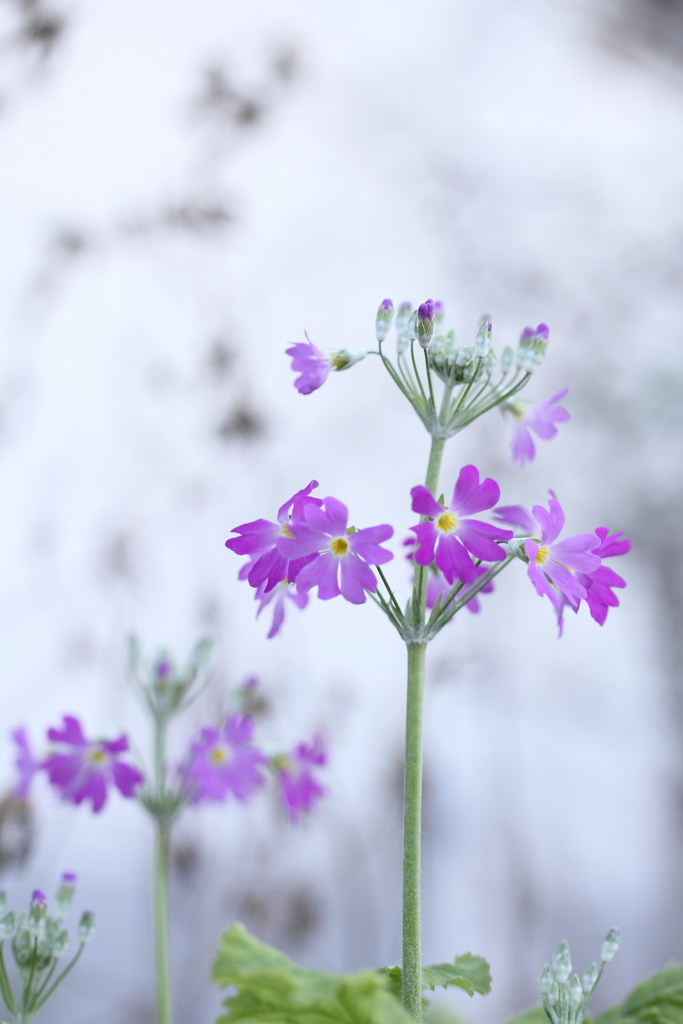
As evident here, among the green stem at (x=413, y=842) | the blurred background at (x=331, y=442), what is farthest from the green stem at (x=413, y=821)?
the blurred background at (x=331, y=442)

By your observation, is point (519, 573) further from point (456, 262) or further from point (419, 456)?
point (456, 262)

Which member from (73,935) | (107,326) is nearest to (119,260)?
(107,326)

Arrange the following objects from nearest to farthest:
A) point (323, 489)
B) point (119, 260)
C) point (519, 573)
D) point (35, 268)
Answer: point (35, 268) < point (119, 260) < point (323, 489) < point (519, 573)

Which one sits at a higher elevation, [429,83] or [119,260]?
[429,83]

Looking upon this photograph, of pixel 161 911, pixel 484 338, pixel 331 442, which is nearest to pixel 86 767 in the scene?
pixel 161 911

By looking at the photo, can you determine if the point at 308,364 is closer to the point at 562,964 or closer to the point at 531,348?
the point at 531,348

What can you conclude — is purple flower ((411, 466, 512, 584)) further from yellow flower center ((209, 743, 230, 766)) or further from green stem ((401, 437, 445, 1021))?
yellow flower center ((209, 743, 230, 766))
